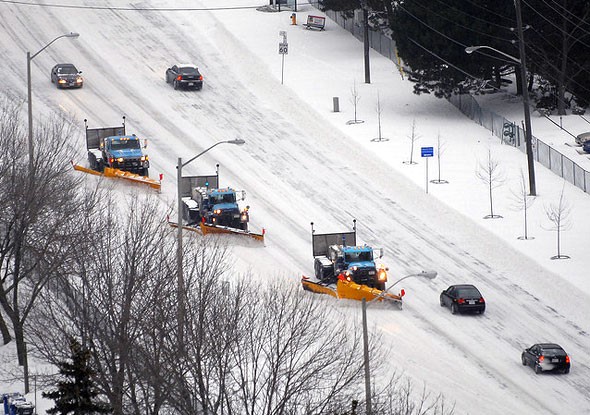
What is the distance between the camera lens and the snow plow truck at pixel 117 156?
2665 inches

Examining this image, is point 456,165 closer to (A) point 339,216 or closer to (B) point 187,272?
(A) point 339,216

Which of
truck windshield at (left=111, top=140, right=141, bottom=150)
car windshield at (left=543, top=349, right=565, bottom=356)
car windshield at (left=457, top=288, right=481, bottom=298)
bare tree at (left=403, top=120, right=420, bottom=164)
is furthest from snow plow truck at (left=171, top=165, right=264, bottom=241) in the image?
car windshield at (left=543, top=349, right=565, bottom=356)

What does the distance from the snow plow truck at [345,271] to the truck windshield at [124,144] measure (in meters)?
14.9

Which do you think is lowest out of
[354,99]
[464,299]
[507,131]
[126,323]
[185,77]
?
[464,299]

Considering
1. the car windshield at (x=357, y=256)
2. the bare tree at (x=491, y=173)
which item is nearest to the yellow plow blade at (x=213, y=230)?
the car windshield at (x=357, y=256)

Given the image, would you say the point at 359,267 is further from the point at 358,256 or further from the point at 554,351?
the point at 554,351

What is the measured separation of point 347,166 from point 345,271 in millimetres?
18810

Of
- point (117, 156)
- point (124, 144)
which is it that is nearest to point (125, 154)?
point (117, 156)

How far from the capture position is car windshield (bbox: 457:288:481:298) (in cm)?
5519

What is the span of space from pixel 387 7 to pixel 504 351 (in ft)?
134

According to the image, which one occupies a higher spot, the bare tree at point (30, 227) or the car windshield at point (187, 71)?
the bare tree at point (30, 227)

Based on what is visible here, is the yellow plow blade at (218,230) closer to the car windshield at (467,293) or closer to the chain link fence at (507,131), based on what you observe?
the car windshield at (467,293)

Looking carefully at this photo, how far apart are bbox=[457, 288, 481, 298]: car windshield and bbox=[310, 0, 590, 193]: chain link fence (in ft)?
52.9

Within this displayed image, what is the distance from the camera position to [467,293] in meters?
55.3
